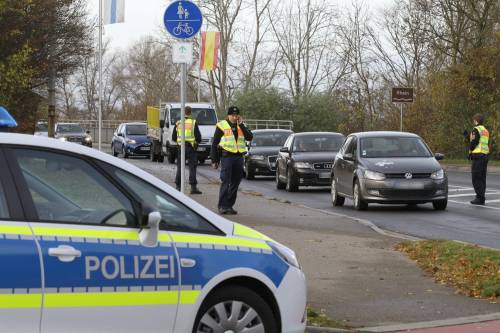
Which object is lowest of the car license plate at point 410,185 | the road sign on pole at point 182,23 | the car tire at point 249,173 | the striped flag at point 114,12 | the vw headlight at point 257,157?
the car tire at point 249,173

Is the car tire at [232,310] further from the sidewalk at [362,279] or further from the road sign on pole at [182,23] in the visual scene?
the road sign on pole at [182,23]

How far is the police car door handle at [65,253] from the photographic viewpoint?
17.0ft

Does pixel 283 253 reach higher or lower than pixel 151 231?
lower

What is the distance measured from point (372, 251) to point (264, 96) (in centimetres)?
5000

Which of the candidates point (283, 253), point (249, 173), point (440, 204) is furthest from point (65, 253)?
point (249, 173)

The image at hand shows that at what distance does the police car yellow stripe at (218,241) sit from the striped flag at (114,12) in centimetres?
1910

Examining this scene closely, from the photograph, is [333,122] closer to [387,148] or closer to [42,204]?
[387,148]

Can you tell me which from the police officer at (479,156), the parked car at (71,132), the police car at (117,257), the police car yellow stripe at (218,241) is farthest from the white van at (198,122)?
the police car at (117,257)

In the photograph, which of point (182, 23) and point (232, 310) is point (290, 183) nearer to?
point (182, 23)

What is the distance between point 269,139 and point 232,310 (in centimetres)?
Answer: 2529

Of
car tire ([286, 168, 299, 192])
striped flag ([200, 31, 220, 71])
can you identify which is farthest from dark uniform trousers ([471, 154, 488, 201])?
striped flag ([200, 31, 220, 71])

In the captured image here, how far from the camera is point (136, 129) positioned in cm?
4694

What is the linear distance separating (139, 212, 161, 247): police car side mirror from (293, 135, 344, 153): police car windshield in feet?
63.8

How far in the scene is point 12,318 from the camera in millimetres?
5008
